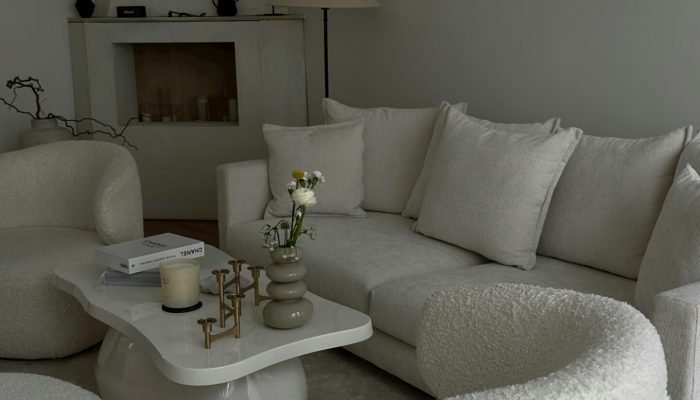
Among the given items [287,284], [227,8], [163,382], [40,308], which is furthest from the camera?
[227,8]

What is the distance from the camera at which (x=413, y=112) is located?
3.61m

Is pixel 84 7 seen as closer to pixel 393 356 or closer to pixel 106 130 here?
pixel 106 130

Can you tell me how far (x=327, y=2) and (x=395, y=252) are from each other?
65.9 inches

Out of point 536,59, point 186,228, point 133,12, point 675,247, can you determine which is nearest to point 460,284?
point 675,247

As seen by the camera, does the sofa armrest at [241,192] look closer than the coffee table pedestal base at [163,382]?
No

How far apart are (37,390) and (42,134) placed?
3172 mm

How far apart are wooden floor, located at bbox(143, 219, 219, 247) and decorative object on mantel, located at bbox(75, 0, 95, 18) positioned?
1.42 m

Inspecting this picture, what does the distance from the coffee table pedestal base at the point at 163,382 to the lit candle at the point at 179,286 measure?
20 cm

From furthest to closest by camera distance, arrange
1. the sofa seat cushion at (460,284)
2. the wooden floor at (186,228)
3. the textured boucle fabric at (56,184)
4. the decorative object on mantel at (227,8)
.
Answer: the decorative object on mantel at (227,8), the wooden floor at (186,228), the textured boucle fabric at (56,184), the sofa seat cushion at (460,284)

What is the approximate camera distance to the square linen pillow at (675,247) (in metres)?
2.00

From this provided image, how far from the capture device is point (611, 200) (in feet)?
8.63

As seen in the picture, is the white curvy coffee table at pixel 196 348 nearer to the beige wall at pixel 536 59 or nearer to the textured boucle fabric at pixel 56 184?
the textured boucle fabric at pixel 56 184

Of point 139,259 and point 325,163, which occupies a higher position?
point 325,163

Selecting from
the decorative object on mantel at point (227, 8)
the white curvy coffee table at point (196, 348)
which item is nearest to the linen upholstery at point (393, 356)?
the white curvy coffee table at point (196, 348)
